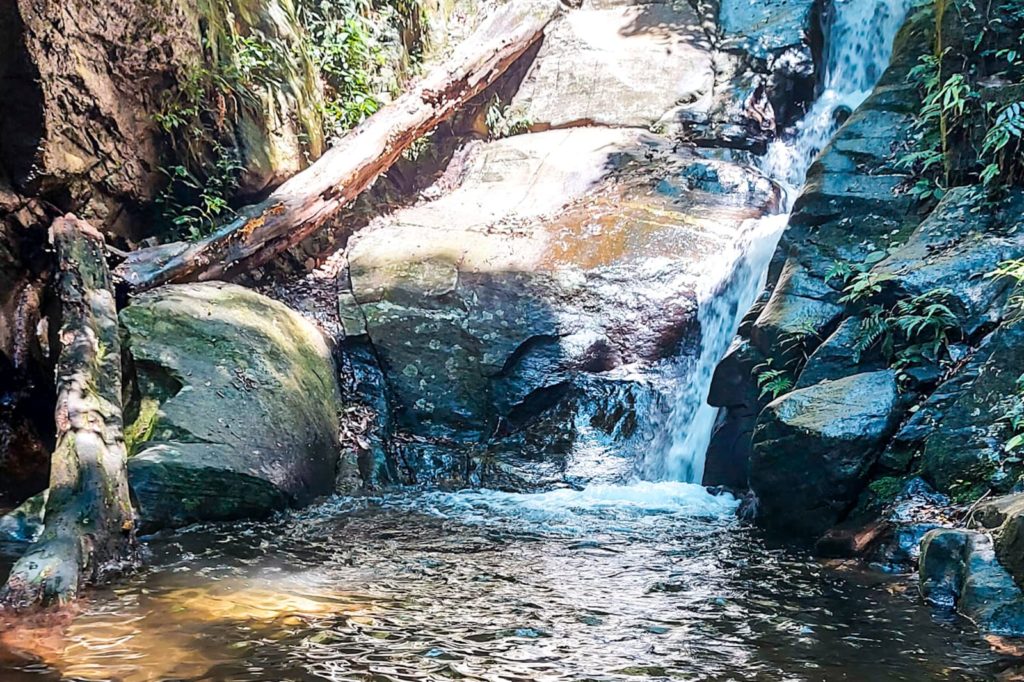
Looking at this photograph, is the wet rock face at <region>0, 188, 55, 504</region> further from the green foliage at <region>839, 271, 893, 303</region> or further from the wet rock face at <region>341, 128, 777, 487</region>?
the green foliage at <region>839, 271, 893, 303</region>

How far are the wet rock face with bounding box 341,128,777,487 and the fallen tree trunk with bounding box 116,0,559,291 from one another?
727 millimetres

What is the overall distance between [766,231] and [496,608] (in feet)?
17.5

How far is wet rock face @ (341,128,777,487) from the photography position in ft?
21.5

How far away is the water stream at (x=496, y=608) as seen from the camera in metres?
2.89

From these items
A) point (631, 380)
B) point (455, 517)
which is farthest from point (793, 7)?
point (455, 517)

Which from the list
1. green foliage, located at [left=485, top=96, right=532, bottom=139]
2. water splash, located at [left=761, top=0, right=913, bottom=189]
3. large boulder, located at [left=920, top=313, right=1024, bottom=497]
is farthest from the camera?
green foliage, located at [left=485, top=96, right=532, bottom=139]

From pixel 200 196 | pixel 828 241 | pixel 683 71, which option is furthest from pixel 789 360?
pixel 683 71

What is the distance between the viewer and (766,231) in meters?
7.60

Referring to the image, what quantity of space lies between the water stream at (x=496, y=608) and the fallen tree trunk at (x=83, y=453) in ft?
0.71

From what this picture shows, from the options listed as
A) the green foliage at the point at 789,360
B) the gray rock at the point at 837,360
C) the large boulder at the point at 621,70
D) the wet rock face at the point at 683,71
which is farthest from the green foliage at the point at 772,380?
the large boulder at the point at 621,70

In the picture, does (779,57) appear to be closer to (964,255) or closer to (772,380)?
(964,255)

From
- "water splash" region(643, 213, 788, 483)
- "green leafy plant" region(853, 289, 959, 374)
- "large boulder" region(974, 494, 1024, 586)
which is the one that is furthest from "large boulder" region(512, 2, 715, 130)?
"large boulder" region(974, 494, 1024, 586)

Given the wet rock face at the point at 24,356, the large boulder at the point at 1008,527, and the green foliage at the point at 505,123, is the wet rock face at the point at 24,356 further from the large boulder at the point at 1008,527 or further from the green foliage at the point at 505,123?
the green foliage at the point at 505,123

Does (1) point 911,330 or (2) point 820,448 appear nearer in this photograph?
(2) point 820,448
